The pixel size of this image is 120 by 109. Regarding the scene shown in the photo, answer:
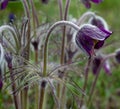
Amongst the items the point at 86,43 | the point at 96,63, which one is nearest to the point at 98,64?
the point at 96,63

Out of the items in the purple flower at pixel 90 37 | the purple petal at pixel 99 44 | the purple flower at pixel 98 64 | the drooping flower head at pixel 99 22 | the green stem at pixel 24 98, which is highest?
the purple flower at pixel 90 37

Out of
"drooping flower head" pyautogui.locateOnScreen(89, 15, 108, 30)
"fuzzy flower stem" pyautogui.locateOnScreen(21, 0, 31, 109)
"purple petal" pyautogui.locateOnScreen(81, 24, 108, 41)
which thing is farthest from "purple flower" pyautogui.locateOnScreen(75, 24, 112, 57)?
"drooping flower head" pyautogui.locateOnScreen(89, 15, 108, 30)

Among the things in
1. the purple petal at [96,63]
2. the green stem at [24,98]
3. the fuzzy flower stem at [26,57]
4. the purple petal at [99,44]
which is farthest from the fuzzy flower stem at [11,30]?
the purple petal at [96,63]

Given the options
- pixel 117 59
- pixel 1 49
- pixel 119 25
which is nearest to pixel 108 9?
pixel 119 25

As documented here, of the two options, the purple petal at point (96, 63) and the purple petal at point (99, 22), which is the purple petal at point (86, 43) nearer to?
the purple petal at point (99, 22)

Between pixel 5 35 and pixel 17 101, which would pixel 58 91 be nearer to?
pixel 17 101

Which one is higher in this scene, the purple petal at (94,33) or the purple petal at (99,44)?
the purple petal at (94,33)

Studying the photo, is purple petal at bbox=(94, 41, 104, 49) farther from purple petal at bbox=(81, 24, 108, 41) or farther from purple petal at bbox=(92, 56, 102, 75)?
purple petal at bbox=(92, 56, 102, 75)

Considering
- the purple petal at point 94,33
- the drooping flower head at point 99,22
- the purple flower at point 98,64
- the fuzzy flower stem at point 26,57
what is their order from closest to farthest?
1. the purple petal at point 94,33
2. the fuzzy flower stem at point 26,57
3. the drooping flower head at point 99,22
4. the purple flower at point 98,64
